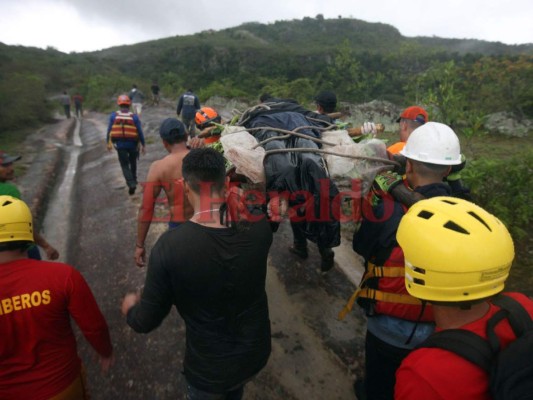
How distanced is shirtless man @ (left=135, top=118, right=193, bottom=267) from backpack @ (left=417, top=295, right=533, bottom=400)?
2765 millimetres

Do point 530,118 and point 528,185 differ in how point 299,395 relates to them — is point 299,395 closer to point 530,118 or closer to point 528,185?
point 528,185

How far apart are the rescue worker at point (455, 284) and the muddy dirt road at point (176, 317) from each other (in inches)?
80.0

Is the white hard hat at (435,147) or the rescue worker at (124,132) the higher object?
the white hard hat at (435,147)

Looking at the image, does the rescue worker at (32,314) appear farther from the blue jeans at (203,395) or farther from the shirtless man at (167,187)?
the shirtless man at (167,187)

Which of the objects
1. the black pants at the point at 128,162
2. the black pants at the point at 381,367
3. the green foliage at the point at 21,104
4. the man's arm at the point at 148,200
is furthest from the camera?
the green foliage at the point at 21,104

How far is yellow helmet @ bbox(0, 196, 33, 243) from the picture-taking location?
5.90 feet

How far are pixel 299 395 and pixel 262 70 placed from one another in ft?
149

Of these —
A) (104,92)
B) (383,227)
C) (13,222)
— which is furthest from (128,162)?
(104,92)

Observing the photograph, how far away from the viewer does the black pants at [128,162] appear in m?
6.54

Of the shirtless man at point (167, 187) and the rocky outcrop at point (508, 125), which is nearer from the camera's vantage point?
the shirtless man at point (167, 187)

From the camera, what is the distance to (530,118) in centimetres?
1206

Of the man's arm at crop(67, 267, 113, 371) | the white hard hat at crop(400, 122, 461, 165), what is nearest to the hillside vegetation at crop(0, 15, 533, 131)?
the white hard hat at crop(400, 122, 461, 165)

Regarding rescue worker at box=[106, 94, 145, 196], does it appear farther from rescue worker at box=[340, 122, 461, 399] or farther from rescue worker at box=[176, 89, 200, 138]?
rescue worker at box=[340, 122, 461, 399]

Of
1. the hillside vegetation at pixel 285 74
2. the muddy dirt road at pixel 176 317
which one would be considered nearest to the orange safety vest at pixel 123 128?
the muddy dirt road at pixel 176 317
